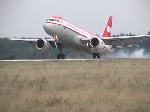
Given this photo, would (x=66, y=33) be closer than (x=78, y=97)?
No

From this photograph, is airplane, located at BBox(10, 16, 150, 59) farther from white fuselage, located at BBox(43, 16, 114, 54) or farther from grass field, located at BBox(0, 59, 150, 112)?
grass field, located at BBox(0, 59, 150, 112)

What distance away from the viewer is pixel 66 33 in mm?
46375

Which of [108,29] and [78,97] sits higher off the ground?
[108,29]

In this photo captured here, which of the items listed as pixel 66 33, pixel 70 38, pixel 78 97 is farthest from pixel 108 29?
pixel 78 97

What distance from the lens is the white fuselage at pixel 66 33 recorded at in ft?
149

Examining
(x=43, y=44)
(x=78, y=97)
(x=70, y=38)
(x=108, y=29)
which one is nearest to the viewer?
(x=78, y=97)

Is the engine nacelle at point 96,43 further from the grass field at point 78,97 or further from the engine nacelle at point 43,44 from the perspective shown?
the grass field at point 78,97

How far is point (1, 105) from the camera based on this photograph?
34.0 ft

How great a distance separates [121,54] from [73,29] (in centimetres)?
1662

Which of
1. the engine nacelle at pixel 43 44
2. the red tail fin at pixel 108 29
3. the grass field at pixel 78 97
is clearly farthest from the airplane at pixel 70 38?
the grass field at pixel 78 97

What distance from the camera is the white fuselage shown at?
4550cm

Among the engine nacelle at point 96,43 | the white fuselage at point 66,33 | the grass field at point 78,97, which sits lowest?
the grass field at point 78,97

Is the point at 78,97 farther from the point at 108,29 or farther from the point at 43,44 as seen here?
the point at 108,29

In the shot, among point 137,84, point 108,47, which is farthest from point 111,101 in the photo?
point 108,47
